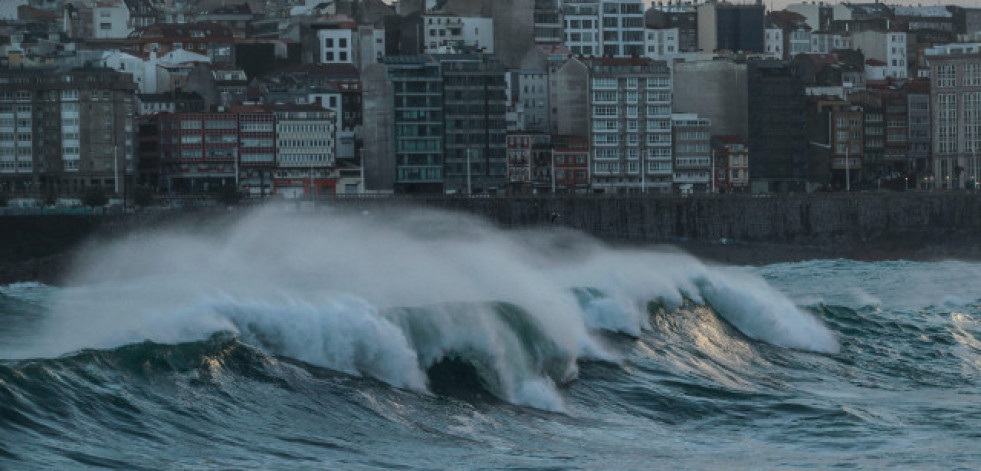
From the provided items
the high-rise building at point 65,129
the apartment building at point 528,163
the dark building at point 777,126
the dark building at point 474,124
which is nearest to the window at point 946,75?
the dark building at point 777,126

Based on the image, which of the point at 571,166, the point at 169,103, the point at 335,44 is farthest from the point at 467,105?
the point at 335,44

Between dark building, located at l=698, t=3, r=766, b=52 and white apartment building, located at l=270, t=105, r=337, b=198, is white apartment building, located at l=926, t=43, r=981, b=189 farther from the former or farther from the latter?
white apartment building, located at l=270, t=105, r=337, b=198

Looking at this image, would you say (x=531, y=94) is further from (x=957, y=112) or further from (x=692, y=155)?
(x=957, y=112)

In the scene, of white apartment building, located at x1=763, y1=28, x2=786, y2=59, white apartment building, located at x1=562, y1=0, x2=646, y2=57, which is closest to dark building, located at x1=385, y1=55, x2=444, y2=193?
white apartment building, located at x1=562, y1=0, x2=646, y2=57

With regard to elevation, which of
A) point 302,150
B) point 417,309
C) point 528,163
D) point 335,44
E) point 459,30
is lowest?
point 417,309

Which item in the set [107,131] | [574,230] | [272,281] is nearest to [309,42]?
[107,131]
